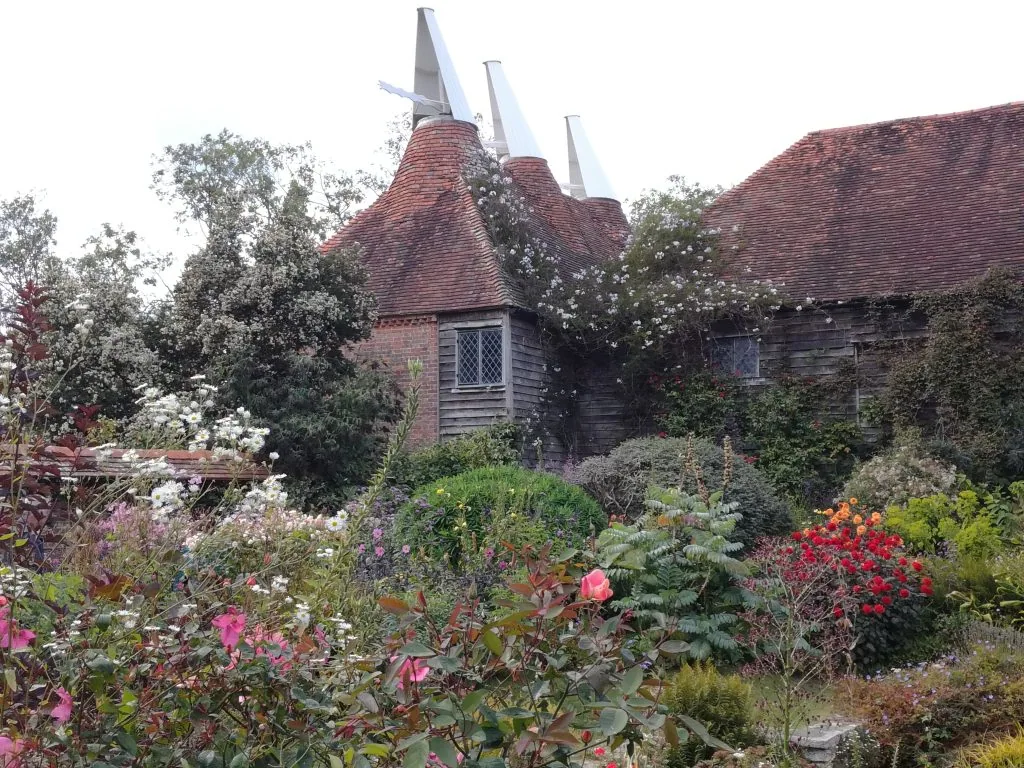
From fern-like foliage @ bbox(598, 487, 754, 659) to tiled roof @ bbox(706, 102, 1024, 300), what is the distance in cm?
967

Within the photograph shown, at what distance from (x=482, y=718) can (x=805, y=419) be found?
14.0 meters

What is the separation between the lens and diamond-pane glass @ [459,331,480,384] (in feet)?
54.0

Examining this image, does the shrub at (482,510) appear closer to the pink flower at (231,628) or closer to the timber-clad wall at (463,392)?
the pink flower at (231,628)

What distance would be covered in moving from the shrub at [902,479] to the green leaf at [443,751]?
1083cm

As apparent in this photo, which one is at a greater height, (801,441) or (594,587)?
(594,587)

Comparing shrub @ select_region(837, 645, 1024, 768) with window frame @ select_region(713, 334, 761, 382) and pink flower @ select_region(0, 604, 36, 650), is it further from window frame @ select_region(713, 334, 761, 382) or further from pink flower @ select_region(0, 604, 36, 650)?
window frame @ select_region(713, 334, 761, 382)

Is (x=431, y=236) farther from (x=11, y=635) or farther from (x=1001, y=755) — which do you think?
(x=11, y=635)

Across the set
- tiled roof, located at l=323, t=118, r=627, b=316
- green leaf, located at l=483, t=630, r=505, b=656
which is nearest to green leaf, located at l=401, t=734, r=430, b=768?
green leaf, located at l=483, t=630, r=505, b=656

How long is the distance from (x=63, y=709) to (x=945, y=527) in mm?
8721

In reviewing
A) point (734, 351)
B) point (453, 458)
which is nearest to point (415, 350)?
point (453, 458)

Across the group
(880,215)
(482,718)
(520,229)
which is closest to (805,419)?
(880,215)

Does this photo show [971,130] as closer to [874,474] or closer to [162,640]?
[874,474]

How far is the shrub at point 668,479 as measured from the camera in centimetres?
1088

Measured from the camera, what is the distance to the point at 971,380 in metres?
14.2
